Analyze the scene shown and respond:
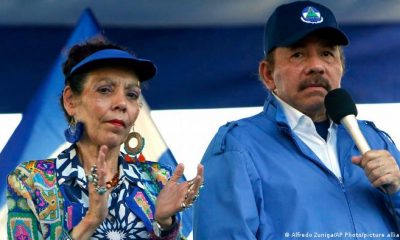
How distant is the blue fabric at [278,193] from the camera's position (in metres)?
2.89

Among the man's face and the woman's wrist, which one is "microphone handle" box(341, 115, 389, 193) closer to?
the man's face

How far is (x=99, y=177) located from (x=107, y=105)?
14.8 inches

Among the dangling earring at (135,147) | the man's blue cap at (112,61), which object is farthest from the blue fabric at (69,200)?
the man's blue cap at (112,61)

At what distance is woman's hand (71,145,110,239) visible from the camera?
2.73 m

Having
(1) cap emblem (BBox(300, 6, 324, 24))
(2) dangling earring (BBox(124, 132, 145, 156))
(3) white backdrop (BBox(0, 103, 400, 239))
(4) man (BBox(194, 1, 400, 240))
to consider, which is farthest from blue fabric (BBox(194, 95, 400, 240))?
(3) white backdrop (BBox(0, 103, 400, 239))

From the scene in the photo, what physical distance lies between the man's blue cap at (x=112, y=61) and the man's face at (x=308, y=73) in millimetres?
454

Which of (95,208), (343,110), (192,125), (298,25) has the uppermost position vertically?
(192,125)

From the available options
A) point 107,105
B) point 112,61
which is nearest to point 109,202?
point 107,105

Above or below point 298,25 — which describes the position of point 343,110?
below

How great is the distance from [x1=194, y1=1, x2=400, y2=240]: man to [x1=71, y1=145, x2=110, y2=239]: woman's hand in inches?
13.5

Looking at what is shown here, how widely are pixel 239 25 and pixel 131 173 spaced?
1.78 metres

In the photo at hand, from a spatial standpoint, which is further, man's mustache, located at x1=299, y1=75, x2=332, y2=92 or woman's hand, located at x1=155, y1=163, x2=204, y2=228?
man's mustache, located at x1=299, y1=75, x2=332, y2=92

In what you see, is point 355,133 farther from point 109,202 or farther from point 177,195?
point 109,202

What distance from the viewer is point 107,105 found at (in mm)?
3045
